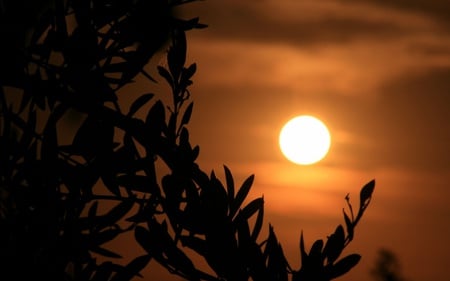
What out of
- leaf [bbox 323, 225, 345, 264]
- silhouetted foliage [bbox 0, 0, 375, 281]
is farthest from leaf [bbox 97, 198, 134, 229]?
leaf [bbox 323, 225, 345, 264]

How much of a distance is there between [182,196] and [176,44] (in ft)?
2.78

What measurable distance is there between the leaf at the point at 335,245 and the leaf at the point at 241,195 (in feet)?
1.58

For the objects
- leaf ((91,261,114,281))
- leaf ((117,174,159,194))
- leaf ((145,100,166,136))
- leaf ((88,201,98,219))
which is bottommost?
leaf ((91,261,114,281))

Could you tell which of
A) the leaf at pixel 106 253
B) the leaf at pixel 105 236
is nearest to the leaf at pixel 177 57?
the leaf at pixel 105 236

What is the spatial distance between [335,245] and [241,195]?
0.55 meters

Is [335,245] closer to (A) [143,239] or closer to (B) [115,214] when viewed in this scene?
(A) [143,239]

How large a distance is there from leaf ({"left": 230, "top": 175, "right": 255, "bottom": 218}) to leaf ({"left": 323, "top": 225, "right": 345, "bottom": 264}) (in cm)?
48

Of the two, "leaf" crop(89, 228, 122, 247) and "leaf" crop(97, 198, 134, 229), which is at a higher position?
"leaf" crop(97, 198, 134, 229)

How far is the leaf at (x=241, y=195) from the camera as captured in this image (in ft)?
10.9

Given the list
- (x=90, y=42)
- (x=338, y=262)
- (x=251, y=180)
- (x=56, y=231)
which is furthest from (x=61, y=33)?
(x=338, y=262)

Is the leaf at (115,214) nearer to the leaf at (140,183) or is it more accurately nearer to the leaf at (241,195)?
the leaf at (140,183)

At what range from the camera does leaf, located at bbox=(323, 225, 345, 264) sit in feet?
10.1

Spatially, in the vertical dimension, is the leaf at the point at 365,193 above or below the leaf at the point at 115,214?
above

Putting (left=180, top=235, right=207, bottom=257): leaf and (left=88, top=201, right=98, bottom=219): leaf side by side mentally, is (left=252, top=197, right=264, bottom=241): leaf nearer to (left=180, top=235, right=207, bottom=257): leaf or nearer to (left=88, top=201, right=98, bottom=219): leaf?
(left=180, top=235, right=207, bottom=257): leaf
